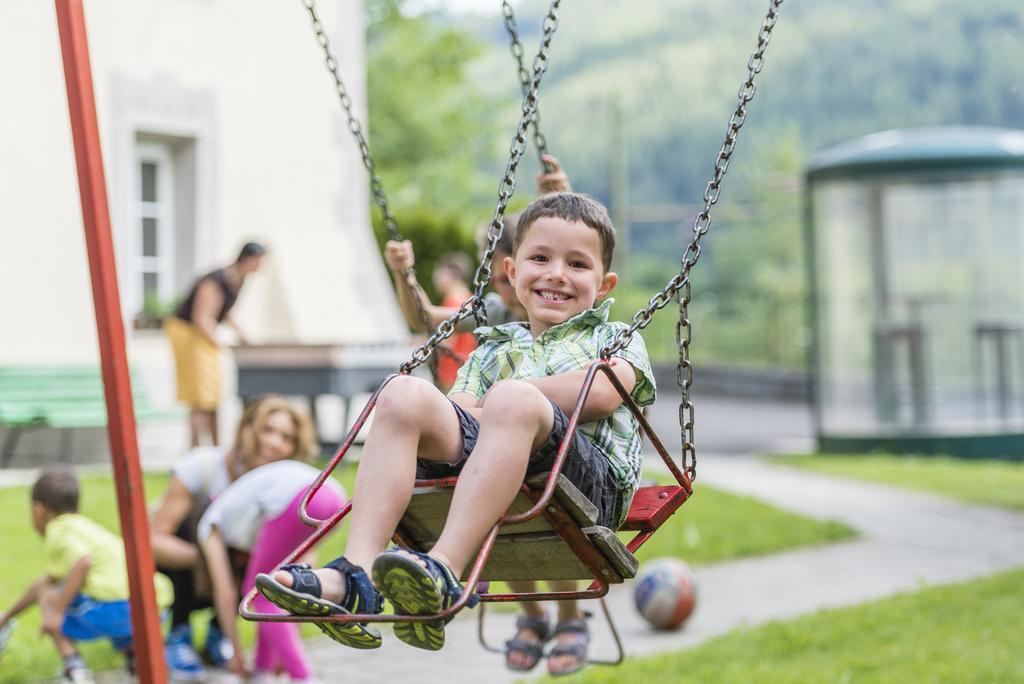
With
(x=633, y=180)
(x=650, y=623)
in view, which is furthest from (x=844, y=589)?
(x=633, y=180)

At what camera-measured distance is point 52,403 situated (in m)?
11.8

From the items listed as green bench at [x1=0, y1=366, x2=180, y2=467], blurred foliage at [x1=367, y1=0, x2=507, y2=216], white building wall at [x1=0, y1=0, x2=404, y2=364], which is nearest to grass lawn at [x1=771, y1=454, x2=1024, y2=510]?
white building wall at [x1=0, y1=0, x2=404, y2=364]

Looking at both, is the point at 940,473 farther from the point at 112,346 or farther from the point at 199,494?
the point at 112,346

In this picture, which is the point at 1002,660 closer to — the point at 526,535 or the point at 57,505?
the point at 526,535

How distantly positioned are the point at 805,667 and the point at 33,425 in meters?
7.83

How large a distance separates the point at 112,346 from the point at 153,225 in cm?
961

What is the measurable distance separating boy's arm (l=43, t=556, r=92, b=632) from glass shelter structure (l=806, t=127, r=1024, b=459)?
35.8 ft

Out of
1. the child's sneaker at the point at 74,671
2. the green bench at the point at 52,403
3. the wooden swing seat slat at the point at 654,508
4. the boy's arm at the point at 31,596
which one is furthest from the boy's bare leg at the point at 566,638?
the green bench at the point at 52,403

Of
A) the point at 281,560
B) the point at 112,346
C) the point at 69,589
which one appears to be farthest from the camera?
the point at 69,589

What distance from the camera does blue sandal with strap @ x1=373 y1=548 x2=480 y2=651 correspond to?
8.63 feet

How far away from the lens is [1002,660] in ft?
18.7

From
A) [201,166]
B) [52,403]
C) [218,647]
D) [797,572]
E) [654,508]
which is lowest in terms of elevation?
[797,572]

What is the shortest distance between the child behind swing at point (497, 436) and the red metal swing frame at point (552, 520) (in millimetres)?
44

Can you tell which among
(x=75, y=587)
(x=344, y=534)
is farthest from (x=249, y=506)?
(x=344, y=534)
